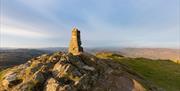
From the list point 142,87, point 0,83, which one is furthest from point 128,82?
point 0,83

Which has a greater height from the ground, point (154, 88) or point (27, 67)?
point (27, 67)

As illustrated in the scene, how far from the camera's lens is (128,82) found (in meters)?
37.8

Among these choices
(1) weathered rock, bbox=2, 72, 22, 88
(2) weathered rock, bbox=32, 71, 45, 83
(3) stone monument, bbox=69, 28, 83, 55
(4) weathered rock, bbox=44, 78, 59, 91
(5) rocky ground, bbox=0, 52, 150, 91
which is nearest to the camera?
(4) weathered rock, bbox=44, 78, 59, 91

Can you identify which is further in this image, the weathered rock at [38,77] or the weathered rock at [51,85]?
the weathered rock at [38,77]

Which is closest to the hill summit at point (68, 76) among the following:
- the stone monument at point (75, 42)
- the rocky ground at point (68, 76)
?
the rocky ground at point (68, 76)

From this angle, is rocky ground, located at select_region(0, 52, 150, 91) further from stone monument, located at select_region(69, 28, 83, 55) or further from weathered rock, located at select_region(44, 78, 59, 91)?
stone monument, located at select_region(69, 28, 83, 55)

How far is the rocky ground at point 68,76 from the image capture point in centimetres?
3403

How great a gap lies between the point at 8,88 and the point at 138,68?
1101 inches

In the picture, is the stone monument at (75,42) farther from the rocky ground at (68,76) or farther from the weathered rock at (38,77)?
the weathered rock at (38,77)

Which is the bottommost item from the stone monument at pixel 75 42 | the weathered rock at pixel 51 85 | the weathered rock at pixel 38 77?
the weathered rock at pixel 51 85

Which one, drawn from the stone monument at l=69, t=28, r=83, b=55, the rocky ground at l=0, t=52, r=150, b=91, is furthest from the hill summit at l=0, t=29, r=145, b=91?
the stone monument at l=69, t=28, r=83, b=55

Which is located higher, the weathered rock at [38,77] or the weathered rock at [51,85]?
the weathered rock at [38,77]

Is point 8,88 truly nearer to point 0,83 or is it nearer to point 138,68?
point 0,83

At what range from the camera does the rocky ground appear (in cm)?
3403
